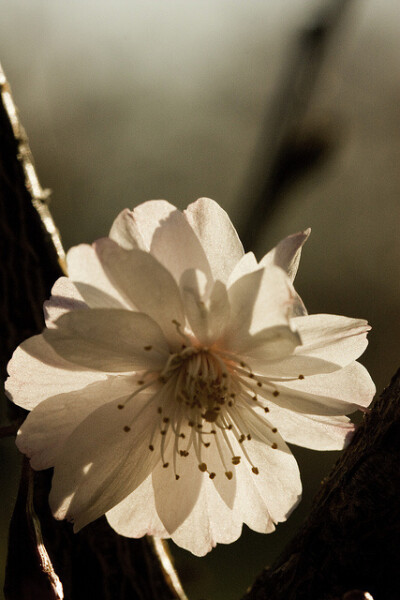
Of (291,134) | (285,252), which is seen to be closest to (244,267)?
(285,252)

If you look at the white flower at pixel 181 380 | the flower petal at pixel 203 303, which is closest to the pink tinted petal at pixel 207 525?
the white flower at pixel 181 380

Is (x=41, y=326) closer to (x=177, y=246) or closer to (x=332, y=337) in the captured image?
(x=177, y=246)

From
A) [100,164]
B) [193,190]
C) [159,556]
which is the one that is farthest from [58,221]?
[159,556]

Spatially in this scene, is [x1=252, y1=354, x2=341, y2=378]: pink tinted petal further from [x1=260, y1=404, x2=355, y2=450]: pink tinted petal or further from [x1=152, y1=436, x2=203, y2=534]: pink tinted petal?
[x1=152, y1=436, x2=203, y2=534]: pink tinted petal

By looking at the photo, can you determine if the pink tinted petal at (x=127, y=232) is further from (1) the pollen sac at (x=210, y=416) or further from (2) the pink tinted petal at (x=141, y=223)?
(1) the pollen sac at (x=210, y=416)

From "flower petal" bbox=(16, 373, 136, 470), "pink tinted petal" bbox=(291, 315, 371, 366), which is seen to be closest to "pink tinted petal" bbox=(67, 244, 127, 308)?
"flower petal" bbox=(16, 373, 136, 470)

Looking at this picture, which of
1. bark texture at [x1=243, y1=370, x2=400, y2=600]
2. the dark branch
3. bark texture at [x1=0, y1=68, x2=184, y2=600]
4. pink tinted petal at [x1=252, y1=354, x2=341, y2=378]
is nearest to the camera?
bark texture at [x1=243, y1=370, x2=400, y2=600]
